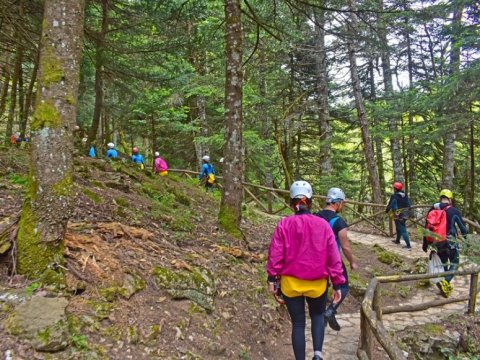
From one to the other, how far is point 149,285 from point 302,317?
174cm

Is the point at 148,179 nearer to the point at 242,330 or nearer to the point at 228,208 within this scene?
the point at 228,208

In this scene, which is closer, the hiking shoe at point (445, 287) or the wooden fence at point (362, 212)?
the hiking shoe at point (445, 287)

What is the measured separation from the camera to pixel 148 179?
10.7 metres

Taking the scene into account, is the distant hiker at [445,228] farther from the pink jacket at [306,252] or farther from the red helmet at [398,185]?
the pink jacket at [306,252]

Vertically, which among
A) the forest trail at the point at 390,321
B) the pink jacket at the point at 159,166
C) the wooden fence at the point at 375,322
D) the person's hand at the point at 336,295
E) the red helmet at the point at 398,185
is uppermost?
the pink jacket at the point at 159,166

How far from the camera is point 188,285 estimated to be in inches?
177

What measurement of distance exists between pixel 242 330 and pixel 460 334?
11.2 ft

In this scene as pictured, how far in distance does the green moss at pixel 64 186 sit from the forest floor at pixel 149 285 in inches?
26.9

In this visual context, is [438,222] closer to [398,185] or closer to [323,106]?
[398,185]

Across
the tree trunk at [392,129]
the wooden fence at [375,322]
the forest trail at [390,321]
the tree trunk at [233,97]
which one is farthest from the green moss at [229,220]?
the tree trunk at [392,129]

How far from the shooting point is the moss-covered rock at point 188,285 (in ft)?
14.1

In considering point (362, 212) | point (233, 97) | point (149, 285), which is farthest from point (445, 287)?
point (362, 212)

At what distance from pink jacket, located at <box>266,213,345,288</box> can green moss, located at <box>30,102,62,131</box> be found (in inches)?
94.6

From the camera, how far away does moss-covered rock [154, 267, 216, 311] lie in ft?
14.1
